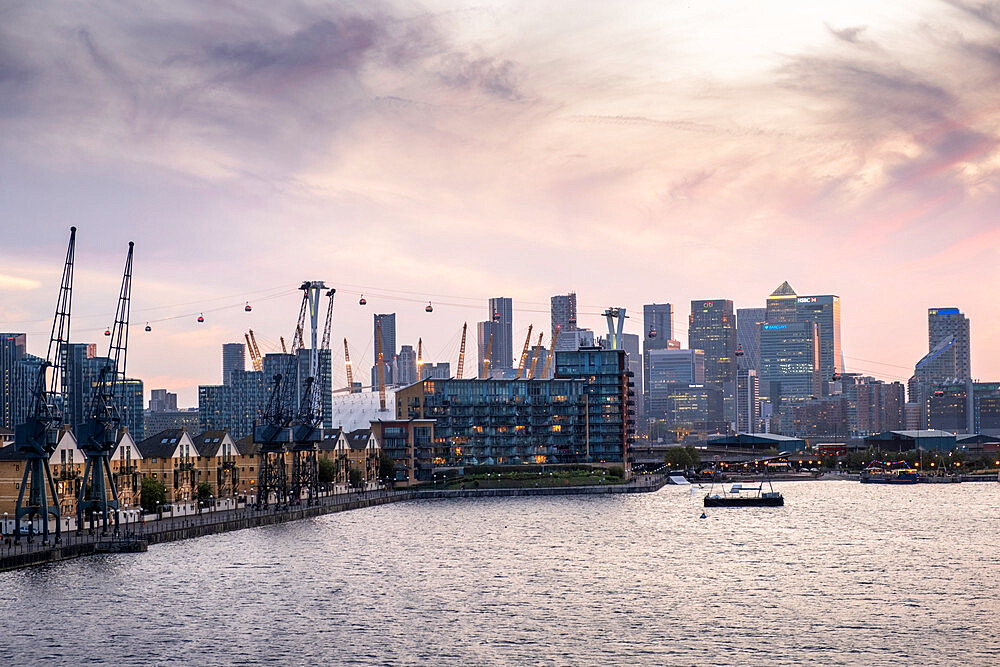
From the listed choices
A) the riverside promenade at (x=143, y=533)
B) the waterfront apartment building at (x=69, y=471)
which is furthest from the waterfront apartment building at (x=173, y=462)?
the riverside promenade at (x=143, y=533)

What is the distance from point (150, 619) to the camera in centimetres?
8525

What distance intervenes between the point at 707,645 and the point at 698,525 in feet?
295

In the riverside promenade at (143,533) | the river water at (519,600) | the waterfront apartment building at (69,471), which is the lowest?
the river water at (519,600)

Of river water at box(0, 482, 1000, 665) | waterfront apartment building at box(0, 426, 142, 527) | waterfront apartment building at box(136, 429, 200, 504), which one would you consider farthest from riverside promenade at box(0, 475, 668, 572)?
waterfront apartment building at box(136, 429, 200, 504)

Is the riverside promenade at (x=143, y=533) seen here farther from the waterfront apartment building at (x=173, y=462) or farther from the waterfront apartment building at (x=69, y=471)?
the waterfront apartment building at (x=173, y=462)

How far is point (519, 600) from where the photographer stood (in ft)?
310

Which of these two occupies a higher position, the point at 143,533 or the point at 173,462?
the point at 173,462

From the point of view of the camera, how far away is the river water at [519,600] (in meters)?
75.2

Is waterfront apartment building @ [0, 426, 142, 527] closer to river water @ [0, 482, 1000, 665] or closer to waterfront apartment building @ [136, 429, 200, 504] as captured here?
waterfront apartment building @ [136, 429, 200, 504]

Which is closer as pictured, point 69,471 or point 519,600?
point 519,600

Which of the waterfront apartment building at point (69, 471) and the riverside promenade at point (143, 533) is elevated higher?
the waterfront apartment building at point (69, 471)

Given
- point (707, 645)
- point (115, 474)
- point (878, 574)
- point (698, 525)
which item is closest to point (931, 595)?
point (878, 574)

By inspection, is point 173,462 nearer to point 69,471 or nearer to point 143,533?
point 69,471

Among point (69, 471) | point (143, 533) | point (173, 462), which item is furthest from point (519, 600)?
point (173, 462)
